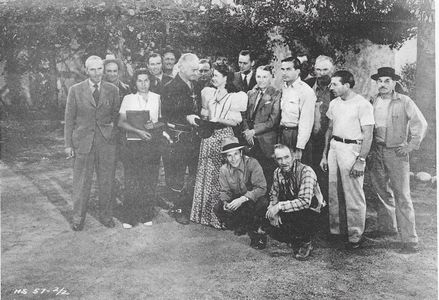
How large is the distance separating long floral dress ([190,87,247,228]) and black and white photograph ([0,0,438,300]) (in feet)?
0.04

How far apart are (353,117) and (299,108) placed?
16.8 inches

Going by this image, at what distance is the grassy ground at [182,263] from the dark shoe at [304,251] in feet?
0.16

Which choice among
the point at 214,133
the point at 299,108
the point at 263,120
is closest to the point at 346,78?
the point at 299,108

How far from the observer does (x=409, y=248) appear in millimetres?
3160

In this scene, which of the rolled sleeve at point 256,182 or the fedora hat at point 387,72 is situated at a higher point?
the fedora hat at point 387,72

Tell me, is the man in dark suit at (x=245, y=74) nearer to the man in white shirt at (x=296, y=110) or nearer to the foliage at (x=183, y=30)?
the foliage at (x=183, y=30)

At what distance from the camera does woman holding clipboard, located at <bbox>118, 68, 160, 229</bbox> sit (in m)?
3.56

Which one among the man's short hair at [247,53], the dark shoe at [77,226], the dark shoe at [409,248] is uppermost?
the man's short hair at [247,53]

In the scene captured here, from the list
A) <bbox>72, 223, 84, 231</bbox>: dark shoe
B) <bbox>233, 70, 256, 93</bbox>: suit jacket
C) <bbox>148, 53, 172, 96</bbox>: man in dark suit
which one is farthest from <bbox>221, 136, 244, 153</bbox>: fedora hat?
<bbox>72, 223, 84, 231</bbox>: dark shoe

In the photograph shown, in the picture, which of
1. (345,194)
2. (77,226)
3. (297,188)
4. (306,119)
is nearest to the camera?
(297,188)

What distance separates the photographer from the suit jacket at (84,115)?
3465 mm

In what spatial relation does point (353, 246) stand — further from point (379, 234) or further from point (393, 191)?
point (393, 191)

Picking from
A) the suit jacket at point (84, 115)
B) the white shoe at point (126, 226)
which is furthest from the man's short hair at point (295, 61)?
the white shoe at point (126, 226)

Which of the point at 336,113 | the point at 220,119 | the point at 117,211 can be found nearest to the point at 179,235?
the point at 117,211
